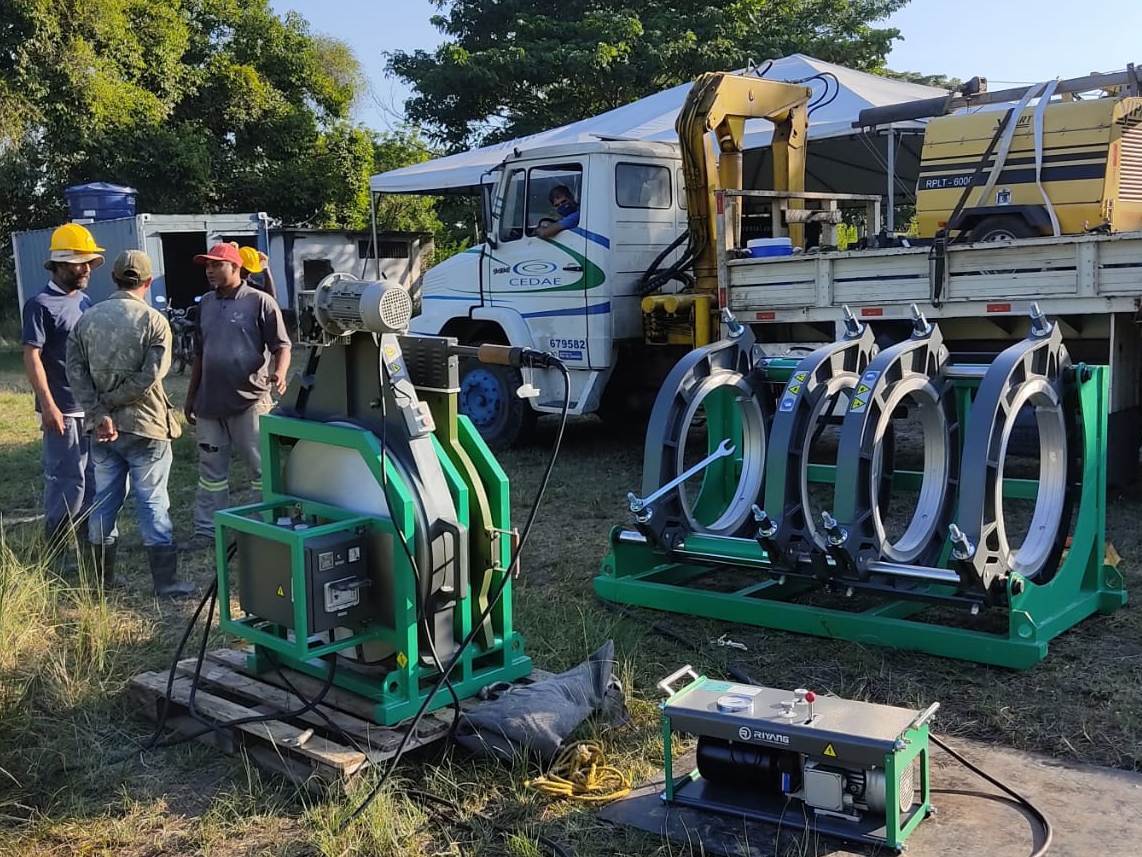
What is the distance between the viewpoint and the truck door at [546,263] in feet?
29.3

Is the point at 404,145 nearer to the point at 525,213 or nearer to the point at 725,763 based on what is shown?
the point at 525,213

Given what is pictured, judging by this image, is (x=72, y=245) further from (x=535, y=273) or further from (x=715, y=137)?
(x=715, y=137)

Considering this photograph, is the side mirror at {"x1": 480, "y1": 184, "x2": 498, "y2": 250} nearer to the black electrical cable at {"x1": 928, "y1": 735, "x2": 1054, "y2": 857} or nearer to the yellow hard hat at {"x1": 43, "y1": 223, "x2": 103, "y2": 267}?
the yellow hard hat at {"x1": 43, "y1": 223, "x2": 103, "y2": 267}

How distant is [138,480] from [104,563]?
1.48ft

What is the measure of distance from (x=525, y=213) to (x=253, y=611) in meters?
6.07

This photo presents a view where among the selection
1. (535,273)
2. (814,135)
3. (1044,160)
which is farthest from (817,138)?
(535,273)

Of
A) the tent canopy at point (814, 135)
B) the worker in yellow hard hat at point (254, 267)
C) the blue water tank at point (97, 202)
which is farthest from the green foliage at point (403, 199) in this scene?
the worker in yellow hard hat at point (254, 267)

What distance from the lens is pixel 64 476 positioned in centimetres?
610

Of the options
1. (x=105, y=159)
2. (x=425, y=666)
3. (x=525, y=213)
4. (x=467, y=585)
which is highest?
(x=105, y=159)

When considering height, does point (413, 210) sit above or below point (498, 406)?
above

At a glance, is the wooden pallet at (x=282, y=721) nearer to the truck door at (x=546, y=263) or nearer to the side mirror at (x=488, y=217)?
the truck door at (x=546, y=263)

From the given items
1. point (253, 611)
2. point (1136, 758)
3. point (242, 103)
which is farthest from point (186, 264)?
point (1136, 758)

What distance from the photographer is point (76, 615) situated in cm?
494

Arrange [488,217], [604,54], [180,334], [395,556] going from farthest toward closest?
[604,54], [180,334], [488,217], [395,556]
